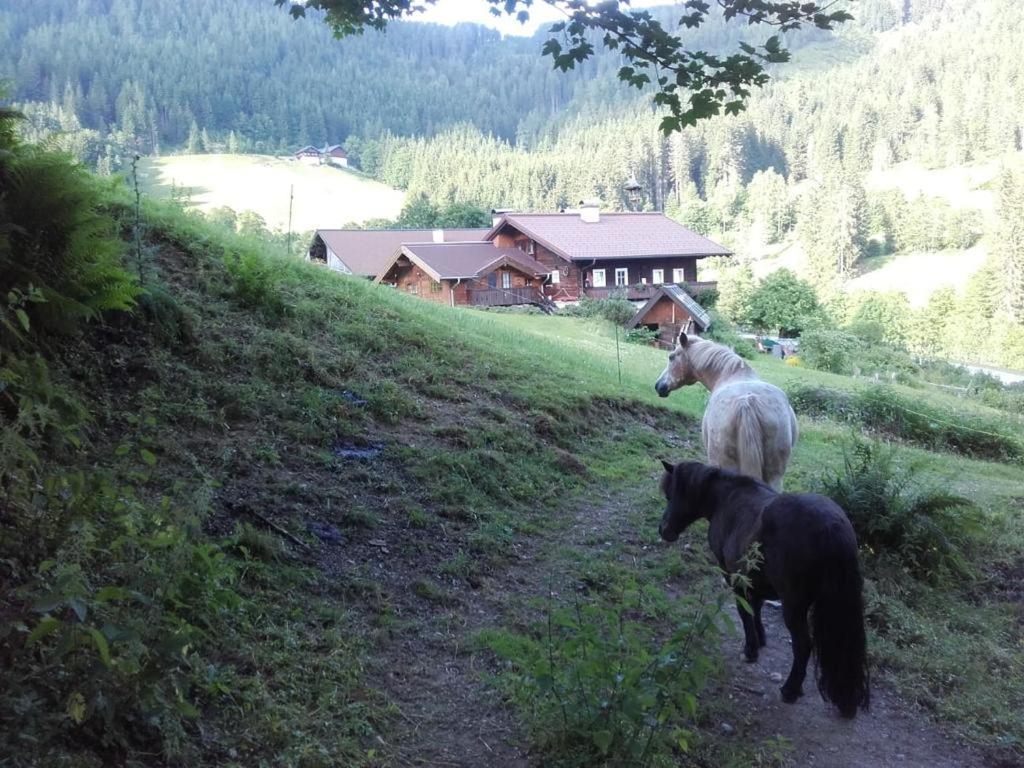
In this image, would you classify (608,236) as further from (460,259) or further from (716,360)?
(716,360)

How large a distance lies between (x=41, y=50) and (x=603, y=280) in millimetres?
183562

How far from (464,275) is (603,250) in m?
12.8

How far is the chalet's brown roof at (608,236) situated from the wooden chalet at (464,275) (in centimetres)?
395

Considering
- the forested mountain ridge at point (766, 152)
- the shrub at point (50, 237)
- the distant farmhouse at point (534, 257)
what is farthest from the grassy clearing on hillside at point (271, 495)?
the forested mountain ridge at point (766, 152)

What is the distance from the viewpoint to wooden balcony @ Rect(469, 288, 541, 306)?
5106 centimetres

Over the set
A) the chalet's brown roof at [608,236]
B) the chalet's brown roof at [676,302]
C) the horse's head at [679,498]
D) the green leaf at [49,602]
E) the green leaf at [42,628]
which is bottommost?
the horse's head at [679,498]

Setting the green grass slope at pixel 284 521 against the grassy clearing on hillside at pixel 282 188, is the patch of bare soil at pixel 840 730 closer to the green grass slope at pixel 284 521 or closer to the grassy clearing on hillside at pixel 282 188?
the green grass slope at pixel 284 521

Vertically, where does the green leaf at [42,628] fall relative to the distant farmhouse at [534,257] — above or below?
below

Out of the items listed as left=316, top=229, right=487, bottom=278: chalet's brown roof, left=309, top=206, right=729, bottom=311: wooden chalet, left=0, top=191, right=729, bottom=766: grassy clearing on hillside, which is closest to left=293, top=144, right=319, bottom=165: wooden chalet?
left=309, top=206, right=729, bottom=311: wooden chalet

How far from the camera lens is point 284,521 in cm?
593

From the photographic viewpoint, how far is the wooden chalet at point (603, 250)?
5700cm

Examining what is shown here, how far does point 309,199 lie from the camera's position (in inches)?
4459

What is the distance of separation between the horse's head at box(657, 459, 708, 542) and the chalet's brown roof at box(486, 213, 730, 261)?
50.2 metres

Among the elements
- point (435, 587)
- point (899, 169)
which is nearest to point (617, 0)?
point (435, 587)
